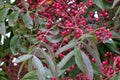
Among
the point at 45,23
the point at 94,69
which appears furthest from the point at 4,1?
the point at 94,69

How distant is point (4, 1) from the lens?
1.39 m

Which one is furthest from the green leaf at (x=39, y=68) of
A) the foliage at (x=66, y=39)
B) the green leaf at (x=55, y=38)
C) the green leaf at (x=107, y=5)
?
the green leaf at (x=107, y=5)

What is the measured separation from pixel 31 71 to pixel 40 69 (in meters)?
0.06

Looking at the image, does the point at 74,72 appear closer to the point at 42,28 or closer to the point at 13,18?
the point at 42,28

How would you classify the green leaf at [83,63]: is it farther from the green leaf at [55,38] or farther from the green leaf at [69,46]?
the green leaf at [55,38]

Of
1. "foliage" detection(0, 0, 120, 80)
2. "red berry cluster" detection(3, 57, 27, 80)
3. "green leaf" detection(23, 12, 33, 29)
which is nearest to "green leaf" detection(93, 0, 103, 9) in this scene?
"foliage" detection(0, 0, 120, 80)

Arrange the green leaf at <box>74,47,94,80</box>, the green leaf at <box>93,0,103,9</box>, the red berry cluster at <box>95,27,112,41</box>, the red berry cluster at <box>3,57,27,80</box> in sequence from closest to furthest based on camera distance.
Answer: the green leaf at <box>74,47,94,80</box>
the red berry cluster at <box>95,27,112,41</box>
the green leaf at <box>93,0,103,9</box>
the red berry cluster at <box>3,57,27,80</box>

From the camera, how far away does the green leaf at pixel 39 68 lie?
0.96 m

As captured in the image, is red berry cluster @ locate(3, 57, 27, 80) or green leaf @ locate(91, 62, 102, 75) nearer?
green leaf @ locate(91, 62, 102, 75)

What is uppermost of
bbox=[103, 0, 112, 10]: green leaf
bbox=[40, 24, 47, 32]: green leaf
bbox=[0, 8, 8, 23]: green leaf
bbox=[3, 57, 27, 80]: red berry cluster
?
bbox=[0, 8, 8, 23]: green leaf

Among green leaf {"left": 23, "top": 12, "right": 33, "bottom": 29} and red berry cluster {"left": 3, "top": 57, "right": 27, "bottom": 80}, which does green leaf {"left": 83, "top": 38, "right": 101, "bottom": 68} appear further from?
red berry cluster {"left": 3, "top": 57, "right": 27, "bottom": 80}

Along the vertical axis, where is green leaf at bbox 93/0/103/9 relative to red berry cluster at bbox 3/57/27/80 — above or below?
above

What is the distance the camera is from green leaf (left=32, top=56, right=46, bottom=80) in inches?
37.8

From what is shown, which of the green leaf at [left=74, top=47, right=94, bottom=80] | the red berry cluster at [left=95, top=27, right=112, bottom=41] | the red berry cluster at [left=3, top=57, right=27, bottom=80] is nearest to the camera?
the green leaf at [left=74, top=47, right=94, bottom=80]
